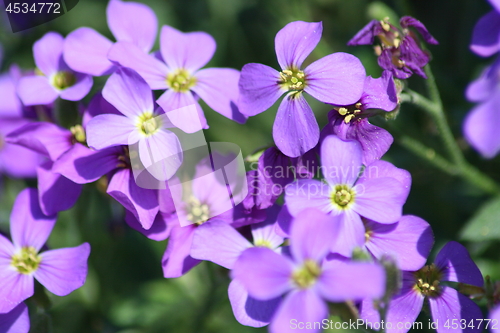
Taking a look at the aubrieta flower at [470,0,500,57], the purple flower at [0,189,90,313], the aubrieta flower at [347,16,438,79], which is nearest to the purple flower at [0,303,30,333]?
the purple flower at [0,189,90,313]

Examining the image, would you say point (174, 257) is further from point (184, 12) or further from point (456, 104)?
point (184, 12)

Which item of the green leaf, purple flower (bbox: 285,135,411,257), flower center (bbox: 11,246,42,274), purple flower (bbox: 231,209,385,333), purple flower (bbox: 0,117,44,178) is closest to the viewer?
purple flower (bbox: 231,209,385,333)

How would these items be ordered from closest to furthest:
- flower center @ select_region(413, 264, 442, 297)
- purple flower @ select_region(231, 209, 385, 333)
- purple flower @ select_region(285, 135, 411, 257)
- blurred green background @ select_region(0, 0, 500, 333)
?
purple flower @ select_region(231, 209, 385, 333)
purple flower @ select_region(285, 135, 411, 257)
flower center @ select_region(413, 264, 442, 297)
blurred green background @ select_region(0, 0, 500, 333)

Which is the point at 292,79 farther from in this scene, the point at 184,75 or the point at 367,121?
the point at 184,75

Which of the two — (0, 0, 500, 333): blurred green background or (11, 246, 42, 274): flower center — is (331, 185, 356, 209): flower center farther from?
(11, 246, 42, 274): flower center

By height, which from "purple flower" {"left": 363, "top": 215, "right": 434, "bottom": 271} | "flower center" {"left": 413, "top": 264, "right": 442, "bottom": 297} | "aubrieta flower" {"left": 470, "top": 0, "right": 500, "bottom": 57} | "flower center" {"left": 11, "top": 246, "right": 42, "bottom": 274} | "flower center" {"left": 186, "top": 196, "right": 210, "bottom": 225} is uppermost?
"aubrieta flower" {"left": 470, "top": 0, "right": 500, "bottom": 57}

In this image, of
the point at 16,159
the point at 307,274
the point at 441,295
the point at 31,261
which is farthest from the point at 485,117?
the point at 16,159

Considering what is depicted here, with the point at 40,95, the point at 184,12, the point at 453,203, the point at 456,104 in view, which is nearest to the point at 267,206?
the point at 40,95

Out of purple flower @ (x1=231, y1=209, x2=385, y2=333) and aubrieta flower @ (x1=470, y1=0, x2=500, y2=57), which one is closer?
purple flower @ (x1=231, y1=209, x2=385, y2=333)
